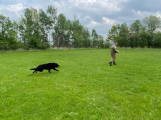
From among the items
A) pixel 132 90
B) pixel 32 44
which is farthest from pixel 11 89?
pixel 32 44

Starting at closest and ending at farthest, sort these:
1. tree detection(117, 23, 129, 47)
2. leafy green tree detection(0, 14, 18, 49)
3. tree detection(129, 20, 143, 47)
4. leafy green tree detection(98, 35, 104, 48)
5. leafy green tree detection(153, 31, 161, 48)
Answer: leafy green tree detection(0, 14, 18, 49)
leafy green tree detection(153, 31, 161, 48)
tree detection(129, 20, 143, 47)
tree detection(117, 23, 129, 47)
leafy green tree detection(98, 35, 104, 48)

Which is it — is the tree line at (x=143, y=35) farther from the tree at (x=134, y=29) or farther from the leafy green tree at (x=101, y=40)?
the leafy green tree at (x=101, y=40)

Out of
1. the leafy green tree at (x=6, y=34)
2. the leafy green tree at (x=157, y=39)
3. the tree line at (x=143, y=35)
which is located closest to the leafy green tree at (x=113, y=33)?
the tree line at (x=143, y=35)

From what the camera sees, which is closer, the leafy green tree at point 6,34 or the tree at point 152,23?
the leafy green tree at point 6,34

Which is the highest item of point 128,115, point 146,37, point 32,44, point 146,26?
point 146,26

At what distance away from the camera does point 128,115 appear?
314 centimetres

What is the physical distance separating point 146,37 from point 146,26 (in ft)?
19.4

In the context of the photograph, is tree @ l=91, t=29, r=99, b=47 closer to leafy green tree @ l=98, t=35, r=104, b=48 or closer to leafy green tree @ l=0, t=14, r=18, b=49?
leafy green tree @ l=98, t=35, r=104, b=48

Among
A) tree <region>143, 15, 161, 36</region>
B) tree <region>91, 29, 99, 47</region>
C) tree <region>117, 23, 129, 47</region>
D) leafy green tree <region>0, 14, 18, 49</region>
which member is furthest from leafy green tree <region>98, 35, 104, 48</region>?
leafy green tree <region>0, 14, 18, 49</region>

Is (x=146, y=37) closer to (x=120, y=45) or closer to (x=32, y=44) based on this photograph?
(x=120, y=45)

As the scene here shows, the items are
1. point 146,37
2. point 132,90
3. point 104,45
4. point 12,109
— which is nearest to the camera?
point 12,109

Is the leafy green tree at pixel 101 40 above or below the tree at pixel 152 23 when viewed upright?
below

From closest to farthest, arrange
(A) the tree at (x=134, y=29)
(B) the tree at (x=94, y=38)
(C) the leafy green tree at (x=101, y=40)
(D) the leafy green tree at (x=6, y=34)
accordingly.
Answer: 1. (D) the leafy green tree at (x=6, y=34)
2. (A) the tree at (x=134, y=29)
3. (C) the leafy green tree at (x=101, y=40)
4. (B) the tree at (x=94, y=38)

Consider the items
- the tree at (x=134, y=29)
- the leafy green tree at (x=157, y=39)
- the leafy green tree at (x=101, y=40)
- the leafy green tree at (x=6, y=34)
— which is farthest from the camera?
the leafy green tree at (x=101, y=40)
